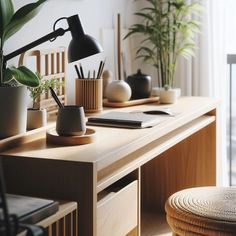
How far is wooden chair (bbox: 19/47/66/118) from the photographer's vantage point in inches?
88.4

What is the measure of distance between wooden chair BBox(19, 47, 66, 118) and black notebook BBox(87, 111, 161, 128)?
22 centimetres

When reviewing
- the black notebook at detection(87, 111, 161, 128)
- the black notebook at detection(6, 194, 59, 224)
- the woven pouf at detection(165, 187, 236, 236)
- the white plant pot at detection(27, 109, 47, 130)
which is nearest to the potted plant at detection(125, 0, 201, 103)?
the black notebook at detection(87, 111, 161, 128)

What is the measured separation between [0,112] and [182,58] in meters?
1.75

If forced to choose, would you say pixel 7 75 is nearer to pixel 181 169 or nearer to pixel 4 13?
pixel 4 13

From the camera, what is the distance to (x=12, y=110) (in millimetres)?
1795

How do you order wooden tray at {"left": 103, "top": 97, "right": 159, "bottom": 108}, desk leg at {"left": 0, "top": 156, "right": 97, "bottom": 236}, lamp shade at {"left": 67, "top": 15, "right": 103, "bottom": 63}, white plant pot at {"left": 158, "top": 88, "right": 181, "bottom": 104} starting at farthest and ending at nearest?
1. white plant pot at {"left": 158, "top": 88, "right": 181, "bottom": 104}
2. wooden tray at {"left": 103, "top": 97, "right": 159, "bottom": 108}
3. lamp shade at {"left": 67, "top": 15, "right": 103, "bottom": 63}
4. desk leg at {"left": 0, "top": 156, "right": 97, "bottom": 236}

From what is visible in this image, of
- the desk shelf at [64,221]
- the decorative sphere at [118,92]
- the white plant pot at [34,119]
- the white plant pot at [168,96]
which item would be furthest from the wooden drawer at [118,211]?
the white plant pot at [168,96]

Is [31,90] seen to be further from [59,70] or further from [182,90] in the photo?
[182,90]

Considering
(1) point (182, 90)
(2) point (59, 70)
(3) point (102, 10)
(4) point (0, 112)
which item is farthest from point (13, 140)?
(1) point (182, 90)

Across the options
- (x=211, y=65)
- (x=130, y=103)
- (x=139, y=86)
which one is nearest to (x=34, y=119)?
(x=130, y=103)

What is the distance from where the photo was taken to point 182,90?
3.35m

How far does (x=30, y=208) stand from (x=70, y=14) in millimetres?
1446

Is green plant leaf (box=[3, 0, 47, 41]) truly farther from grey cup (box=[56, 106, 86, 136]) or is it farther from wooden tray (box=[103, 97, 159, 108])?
wooden tray (box=[103, 97, 159, 108])

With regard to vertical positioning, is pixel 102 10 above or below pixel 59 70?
above
